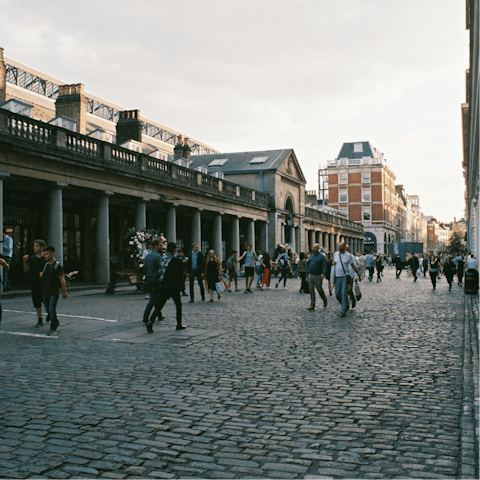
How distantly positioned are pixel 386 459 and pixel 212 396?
232 cm

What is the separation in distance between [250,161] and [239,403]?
1762 inches

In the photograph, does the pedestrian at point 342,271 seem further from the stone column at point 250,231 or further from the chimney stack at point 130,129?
the stone column at point 250,231

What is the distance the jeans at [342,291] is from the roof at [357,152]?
87.9 m

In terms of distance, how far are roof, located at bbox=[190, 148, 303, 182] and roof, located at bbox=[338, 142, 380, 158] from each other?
50.0 m

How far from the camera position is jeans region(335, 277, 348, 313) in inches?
539

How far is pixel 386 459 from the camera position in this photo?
4102 millimetres

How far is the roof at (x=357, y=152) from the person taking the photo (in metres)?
98.6

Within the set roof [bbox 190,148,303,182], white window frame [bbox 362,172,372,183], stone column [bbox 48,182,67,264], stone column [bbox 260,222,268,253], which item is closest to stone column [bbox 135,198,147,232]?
stone column [bbox 48,182,67,264]

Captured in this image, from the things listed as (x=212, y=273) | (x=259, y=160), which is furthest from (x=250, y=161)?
(x=212, y=273)

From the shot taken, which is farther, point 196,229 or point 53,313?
point 196,229

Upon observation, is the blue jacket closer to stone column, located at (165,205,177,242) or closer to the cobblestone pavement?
the cobblestone pavement

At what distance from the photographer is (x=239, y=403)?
18.7ft

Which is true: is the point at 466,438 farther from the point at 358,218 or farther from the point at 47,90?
the point at 358,218

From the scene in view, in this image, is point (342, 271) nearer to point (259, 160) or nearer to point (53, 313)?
point (53, 313)
